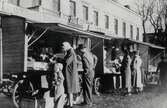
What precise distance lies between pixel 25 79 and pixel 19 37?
5.01 ft

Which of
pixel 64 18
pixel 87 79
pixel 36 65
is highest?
pixel 64 18

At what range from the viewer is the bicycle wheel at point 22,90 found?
9.07 m

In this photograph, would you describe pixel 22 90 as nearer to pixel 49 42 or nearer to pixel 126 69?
pixel 49 42

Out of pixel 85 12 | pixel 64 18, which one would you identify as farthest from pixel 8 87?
pixel 85 12

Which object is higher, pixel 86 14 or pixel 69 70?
pixel 86 14

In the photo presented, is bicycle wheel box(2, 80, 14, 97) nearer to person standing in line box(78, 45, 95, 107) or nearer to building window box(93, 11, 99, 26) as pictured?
person standing in line box(78, 45, 95, 107)

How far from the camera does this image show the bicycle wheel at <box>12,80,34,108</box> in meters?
9.07

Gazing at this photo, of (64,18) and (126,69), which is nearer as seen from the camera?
(126,69)

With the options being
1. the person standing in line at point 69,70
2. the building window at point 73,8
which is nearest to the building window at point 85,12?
the building window at point 73,8

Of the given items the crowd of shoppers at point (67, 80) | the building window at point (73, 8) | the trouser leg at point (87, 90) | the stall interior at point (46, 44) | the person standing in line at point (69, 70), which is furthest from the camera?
the building window at point (73, 8)

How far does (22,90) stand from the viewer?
923 centimetres

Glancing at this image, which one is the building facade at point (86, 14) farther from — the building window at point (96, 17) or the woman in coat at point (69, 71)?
the woman in coat at point (69, 71)

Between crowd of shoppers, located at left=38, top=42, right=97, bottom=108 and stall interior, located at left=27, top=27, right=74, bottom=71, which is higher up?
stall interior, located at left=27, top=27, right=74, bottom=71

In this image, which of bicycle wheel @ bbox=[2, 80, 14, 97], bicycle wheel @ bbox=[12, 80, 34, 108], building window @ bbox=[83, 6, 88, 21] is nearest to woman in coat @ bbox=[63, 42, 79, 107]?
bicycle wheel @ bbox=[12, 80, 34, 108]
